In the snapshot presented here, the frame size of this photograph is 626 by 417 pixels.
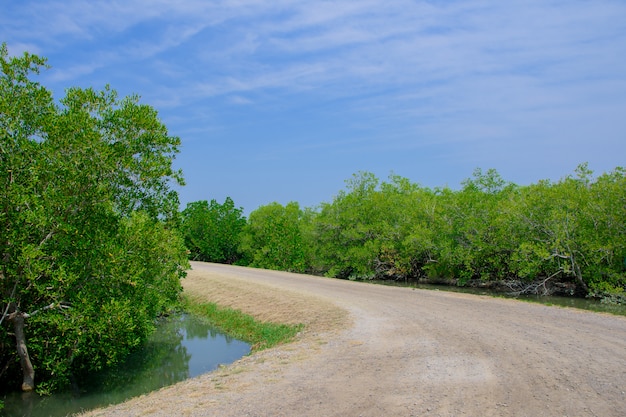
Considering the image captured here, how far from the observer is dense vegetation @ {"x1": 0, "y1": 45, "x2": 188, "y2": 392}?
441 inches

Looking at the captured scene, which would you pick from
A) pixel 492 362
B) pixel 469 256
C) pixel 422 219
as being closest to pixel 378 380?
pixel 492 362

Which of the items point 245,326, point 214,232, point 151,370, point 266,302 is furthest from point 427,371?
point 214,232

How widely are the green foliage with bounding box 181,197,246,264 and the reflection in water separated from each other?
136ft

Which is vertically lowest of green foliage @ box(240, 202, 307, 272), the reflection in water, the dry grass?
the reflection in water

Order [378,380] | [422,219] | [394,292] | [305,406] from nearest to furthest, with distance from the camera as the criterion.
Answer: [305,406] → [378,380] → [394,292] → [422,219]

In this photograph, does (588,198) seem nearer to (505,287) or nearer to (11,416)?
(505,287)

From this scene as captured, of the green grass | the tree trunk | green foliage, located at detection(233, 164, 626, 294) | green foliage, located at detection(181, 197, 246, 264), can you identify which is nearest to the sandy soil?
the green grass

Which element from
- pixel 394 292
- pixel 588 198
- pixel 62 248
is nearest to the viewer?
pixel 62 248

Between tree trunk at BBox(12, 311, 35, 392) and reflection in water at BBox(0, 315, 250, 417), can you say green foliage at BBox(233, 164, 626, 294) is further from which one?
tree trunk at BBox(12, 311, 35, 392)

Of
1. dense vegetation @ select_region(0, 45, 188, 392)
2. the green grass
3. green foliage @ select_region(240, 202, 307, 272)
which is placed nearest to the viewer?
dense vegetation @ select_region(0, 45, 188, 392)

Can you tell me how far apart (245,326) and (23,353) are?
9137 mm

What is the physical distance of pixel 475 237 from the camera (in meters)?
32.6

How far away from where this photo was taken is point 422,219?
38594 millimetres

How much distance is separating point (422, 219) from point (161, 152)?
2705 centimetres
